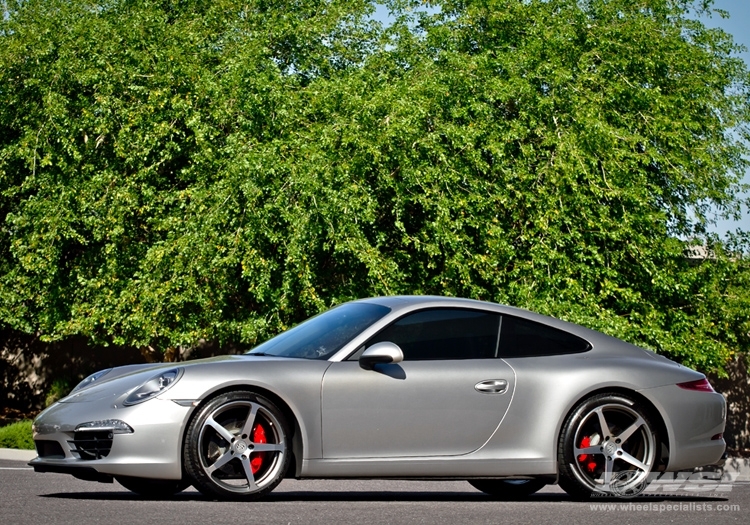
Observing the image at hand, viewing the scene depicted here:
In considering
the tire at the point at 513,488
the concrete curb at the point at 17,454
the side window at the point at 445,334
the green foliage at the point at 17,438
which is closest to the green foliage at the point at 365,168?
the green foliage at the point at 17,438

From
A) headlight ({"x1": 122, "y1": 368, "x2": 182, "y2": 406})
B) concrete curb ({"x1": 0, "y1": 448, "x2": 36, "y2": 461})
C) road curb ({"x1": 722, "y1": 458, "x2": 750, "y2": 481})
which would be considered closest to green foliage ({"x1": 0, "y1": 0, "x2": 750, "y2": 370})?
road curb ({"x1": 722, "y1": 458, "x2": 750, "y2": 481})

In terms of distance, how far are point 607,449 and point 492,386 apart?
96cm

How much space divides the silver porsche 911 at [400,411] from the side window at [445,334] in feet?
0.03

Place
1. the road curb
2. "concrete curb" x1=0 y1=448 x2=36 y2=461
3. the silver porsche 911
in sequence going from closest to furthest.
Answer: the silver porsche 911 < "concrete curb" x1=0 y1=448 x2=36 y2=461 < the road curb

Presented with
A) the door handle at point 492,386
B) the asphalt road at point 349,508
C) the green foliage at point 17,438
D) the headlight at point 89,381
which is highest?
the headlight at point 89,381

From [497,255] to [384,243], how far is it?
6.40ft

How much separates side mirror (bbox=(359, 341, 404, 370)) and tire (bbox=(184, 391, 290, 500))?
66cm

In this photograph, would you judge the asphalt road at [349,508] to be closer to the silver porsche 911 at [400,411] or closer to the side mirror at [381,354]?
the silver porsche 911 at [400,411]

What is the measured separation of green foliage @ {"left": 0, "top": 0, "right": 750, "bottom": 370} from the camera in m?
17.5

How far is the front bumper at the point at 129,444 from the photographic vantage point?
6762 millimetres

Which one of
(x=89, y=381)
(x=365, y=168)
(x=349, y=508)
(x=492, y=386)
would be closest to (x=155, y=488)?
(x=89, y=381)

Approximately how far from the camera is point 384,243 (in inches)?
730

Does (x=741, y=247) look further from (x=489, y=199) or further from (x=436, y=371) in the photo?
(x=436, y=371)

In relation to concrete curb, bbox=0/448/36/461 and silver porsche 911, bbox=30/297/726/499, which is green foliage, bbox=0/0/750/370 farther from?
silver porsche 911, bbox=30/297/726/499
